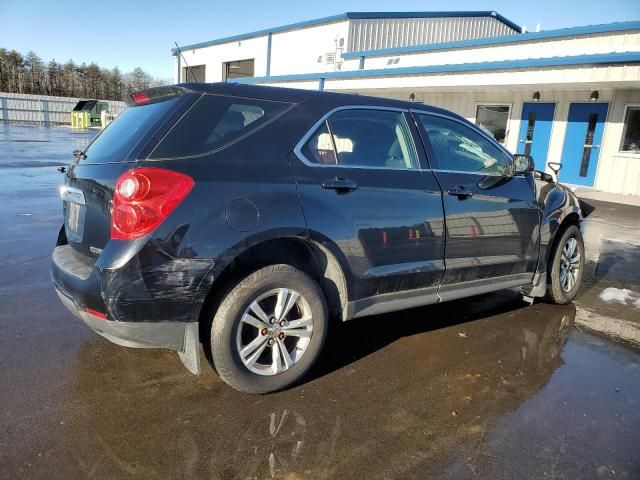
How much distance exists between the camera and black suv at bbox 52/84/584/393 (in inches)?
104

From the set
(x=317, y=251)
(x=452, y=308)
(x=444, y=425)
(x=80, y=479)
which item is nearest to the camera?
(x=80, y=479)

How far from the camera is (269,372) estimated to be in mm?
3039

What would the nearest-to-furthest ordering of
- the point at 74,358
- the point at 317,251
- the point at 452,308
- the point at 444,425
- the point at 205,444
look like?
the point at 205,444 → the point at 444,425 → the point at 317,251 → the point at 74,358 → the point at 452,308

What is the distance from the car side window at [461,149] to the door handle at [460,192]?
7.0 inches

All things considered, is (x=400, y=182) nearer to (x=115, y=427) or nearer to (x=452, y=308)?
(x=452, y=308)

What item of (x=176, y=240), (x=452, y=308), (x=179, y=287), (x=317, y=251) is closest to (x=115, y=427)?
(x=179, y=287)

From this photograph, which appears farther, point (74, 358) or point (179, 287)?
point (74, 358)

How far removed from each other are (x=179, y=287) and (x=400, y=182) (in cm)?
164

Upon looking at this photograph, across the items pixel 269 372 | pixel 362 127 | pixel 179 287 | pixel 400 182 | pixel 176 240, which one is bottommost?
pixel 269 372

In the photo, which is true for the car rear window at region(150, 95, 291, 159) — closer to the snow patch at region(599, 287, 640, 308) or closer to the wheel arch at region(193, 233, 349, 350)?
the wheel arch at region(193, 233, 349, 350)

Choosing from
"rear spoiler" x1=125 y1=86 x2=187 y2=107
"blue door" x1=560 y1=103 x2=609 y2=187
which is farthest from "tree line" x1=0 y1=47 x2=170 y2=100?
"rear spoiler" x1=125 y1=86 x2=187 y2=107

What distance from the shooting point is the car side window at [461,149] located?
12.6 feet

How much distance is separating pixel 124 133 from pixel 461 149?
8.30 feet

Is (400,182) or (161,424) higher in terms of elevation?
(400,182)
